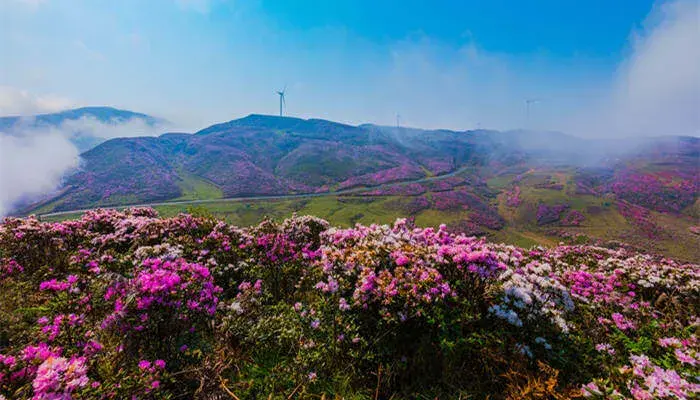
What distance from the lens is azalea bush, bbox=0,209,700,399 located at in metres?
3.54

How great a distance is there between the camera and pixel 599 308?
254 inches

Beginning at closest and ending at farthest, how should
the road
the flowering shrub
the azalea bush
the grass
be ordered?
the azalea bush → the flowering shrub → the road → the grass

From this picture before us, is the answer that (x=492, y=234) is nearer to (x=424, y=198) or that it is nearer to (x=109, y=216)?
(x=424, y=198)

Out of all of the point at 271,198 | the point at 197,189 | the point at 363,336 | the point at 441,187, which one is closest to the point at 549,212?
the point at 441,187

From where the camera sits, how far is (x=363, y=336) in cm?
496

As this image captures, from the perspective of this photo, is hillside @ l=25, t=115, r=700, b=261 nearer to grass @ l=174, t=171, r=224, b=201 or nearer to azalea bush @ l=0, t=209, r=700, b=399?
grass @ l=174, t=171, r=224, b=201

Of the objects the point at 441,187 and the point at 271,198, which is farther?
the point at 441,187

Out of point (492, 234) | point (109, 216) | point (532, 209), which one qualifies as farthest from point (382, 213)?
point (109, 216)

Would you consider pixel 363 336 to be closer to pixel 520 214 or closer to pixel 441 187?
pixel 520 214

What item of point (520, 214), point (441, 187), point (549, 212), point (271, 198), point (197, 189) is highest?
point (441, 187)

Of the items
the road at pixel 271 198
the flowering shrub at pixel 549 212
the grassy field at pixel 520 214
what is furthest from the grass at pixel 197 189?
the flowering shrub at pixel 549 212

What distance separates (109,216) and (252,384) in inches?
418

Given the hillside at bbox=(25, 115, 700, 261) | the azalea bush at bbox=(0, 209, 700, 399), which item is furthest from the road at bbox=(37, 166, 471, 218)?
the azalea bush at bbox=(0, 209, 700, 399)

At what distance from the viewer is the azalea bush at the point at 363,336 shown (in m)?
3.54
